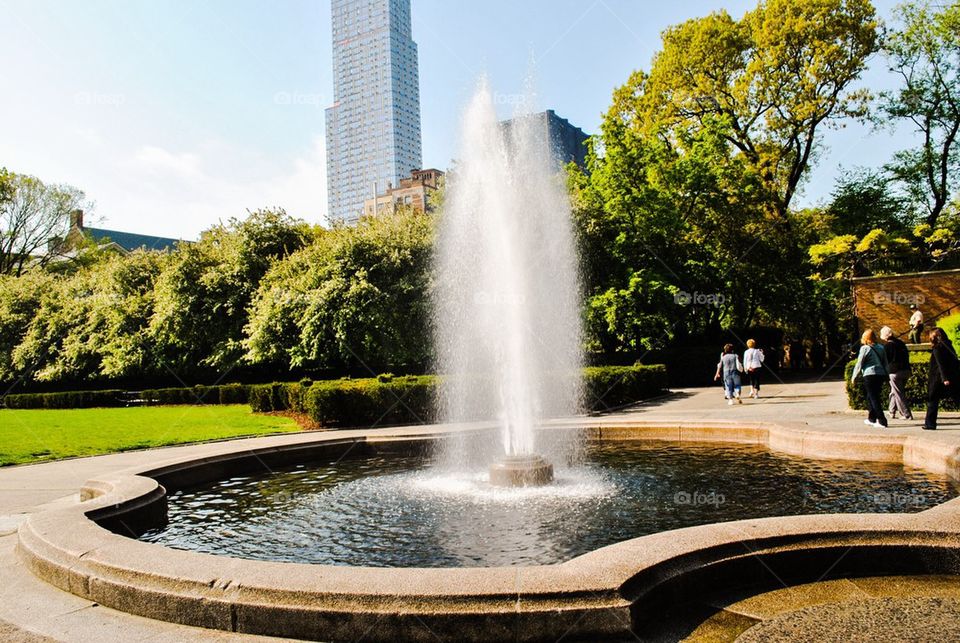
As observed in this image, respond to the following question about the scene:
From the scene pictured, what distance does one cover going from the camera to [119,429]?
17.9 meters

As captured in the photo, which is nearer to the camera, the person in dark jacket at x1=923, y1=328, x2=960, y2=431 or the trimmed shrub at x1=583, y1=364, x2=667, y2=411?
the person in dark jacket at x1=923, y1=328, x2=960, y2=431

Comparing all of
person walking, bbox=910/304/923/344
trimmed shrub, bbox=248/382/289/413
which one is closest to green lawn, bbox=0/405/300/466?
trimmed shrub, bbox=248/382/289/413

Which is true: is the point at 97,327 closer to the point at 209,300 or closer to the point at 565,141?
the point at 209,300

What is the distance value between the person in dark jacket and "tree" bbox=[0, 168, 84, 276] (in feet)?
184

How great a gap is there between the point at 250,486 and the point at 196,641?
6289 mm

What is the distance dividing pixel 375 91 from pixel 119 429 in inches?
4118

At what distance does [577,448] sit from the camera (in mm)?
12492

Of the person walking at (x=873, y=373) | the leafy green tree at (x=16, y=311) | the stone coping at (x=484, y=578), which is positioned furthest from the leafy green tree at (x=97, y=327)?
the person walking at (x=873, y=373)

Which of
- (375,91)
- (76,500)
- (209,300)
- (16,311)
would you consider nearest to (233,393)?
(209,300)

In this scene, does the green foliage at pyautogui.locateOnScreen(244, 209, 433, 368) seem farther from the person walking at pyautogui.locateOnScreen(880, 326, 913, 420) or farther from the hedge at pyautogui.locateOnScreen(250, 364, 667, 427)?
the person walking at pyautogui.locateOnScreen(880, 326, 913, 420)

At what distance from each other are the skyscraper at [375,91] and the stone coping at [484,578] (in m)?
109

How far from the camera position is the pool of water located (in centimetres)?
643

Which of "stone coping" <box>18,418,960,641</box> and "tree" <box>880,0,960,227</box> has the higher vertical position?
"tree" <box>880,0,960,227</box>

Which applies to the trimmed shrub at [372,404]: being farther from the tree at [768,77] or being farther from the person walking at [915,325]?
the tree at [768,77]
